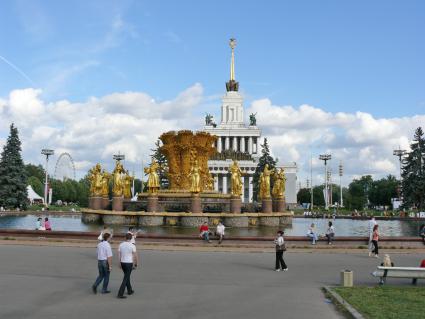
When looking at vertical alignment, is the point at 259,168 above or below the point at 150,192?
above

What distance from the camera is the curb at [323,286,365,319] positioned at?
8.95m

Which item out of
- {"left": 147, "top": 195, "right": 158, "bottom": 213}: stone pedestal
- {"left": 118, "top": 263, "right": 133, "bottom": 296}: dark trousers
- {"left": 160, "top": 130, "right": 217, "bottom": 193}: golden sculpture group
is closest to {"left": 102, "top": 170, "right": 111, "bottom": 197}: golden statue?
{"left": 160, "top": 130, "right": 217, "bottom": 193}: golden sculpture group

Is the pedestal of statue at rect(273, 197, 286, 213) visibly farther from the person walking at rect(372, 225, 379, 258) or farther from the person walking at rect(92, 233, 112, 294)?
the person walking at rect(92, 233, 112, 294)

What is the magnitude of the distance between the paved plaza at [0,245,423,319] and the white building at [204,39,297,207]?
84245 millimetres

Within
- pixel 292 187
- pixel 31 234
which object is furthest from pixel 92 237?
pixel 292 187

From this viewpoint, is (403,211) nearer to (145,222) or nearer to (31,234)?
(145,222)

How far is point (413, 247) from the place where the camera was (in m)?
22.4

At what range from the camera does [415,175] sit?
7256cm

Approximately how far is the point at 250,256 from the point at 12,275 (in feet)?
29.6

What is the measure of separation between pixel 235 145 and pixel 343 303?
107 m

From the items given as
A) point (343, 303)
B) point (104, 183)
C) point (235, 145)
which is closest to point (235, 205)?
point (104, 183)

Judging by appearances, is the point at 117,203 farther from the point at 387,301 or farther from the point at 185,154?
the point at 387,301

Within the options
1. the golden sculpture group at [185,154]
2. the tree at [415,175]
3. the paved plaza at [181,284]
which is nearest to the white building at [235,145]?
the tree at [415,175]

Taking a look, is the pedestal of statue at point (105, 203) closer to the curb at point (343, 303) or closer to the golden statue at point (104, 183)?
the golden statue at point (104, 183)
